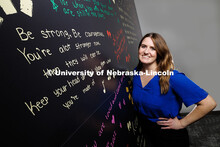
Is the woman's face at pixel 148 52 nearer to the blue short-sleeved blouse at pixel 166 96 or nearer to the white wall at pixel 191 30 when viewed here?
the blue short-sleeved blouse at pixel 166 96

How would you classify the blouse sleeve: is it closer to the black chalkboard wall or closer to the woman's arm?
the woman's arm

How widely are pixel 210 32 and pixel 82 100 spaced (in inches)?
108

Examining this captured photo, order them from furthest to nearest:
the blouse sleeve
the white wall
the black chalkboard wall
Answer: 1. the white wall
2. the blouse sleeve
3. the black chalkboard wall

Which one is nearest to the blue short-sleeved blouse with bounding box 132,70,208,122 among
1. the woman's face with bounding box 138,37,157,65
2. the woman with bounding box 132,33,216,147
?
the woman with bounding box 132,33,216,147

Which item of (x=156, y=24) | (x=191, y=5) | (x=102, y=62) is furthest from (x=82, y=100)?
(x=191, y=5)

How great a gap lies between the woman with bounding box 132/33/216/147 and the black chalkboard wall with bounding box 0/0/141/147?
0.41 m

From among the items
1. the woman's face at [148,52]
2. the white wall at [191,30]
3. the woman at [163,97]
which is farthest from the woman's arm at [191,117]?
the white wall at [191,30]

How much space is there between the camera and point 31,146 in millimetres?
315

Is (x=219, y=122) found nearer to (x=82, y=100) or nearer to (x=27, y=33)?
(x=82, y=100)

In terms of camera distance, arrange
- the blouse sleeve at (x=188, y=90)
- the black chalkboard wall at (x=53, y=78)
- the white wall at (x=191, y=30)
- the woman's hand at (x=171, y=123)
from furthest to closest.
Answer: the white wall at (x=191, y=30) < the woman's hand at (x=171, y=123) < the blouse sleeve at (x=188, y=90) < the black chalkboard wall at (x=53, y=78)

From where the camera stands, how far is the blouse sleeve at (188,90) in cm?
89

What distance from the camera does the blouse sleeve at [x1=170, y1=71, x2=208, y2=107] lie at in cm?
89

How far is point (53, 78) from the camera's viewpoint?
40 cm

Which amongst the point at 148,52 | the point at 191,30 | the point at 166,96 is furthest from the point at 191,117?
the point at 191,30
